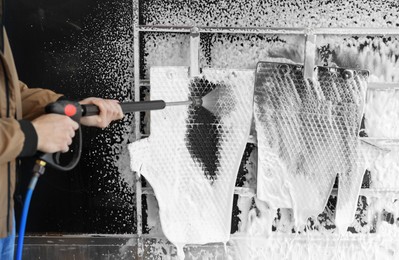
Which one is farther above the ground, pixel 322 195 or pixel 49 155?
pixel 49 155

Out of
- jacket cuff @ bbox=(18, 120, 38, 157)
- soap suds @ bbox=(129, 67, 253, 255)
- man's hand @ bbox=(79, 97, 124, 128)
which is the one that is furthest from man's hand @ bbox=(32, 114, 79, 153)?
soap suds @ bbox=(129, 67, 253, 255)

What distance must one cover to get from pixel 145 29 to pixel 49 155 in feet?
1.94

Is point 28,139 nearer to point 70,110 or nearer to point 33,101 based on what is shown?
point 70,110

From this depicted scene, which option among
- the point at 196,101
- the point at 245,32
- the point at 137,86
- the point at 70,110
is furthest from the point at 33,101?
the point at 245,32

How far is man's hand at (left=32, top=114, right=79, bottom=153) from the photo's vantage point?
3.08ft

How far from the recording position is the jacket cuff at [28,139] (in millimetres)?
907

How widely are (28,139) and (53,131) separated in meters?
0.06

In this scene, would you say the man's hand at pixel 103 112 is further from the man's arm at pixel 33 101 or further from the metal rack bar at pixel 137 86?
the metal rack bar at pixel 137 86

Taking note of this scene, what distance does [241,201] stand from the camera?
1.48 meters

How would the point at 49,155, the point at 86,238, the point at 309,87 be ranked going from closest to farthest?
the point at 49,155 → the point at 309,87 → the point at 86,238

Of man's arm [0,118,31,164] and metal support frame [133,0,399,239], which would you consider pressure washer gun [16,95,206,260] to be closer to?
man's arm [0,118,31,164]

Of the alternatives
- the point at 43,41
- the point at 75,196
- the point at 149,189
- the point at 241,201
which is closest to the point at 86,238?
the point at 75,196

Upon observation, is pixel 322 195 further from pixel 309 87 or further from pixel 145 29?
pixel 145 29

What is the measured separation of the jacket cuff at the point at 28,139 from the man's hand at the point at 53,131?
0.01 metres
